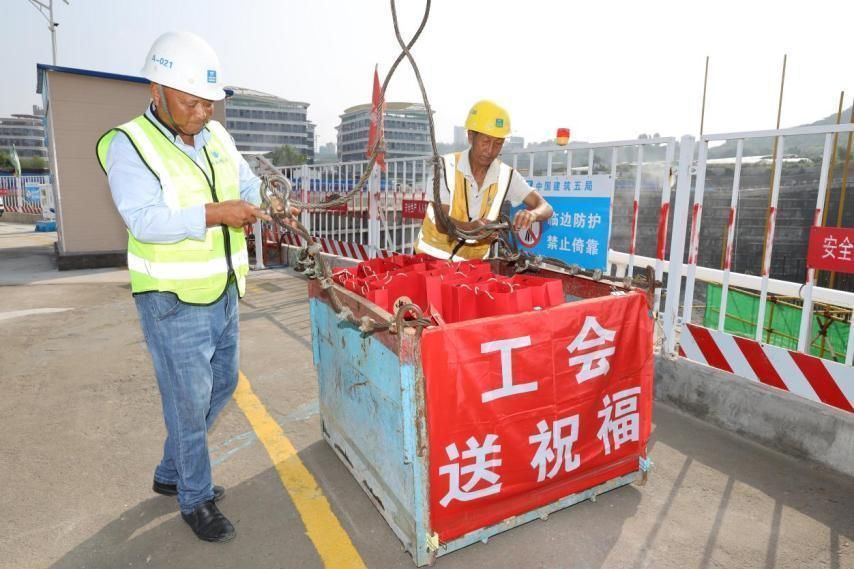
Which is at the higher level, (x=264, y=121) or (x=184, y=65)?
(x=264, y=121)

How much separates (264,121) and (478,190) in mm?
114968

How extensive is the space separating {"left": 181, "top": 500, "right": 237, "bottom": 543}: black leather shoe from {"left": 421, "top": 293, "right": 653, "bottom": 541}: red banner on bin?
1.14m

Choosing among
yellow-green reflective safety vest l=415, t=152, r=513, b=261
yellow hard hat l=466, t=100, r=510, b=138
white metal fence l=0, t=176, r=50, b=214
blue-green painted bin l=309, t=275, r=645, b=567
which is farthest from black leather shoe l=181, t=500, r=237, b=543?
white metal fence l=0, t=176, r=50, b=214

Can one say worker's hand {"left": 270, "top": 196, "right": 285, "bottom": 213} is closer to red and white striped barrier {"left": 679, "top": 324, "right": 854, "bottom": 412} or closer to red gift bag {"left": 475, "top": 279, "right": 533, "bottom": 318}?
red gift bag {"left": 475, "top": 279, "right": 533, "bottom": 318}

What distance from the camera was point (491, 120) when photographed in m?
3.47

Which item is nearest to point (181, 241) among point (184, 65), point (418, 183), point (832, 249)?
point (184, 65)

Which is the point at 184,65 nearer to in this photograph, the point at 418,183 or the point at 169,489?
the point at 169,489

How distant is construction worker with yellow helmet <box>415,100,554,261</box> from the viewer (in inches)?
137

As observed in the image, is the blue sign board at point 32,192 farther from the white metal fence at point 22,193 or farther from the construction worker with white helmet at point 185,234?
the construction worker with white helmet at point 185,234

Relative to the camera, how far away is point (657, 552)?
2525mm

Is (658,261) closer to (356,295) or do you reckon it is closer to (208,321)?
(356,295)

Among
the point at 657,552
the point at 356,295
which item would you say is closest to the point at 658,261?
the point at 657,552

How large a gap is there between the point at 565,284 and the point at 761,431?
169cm

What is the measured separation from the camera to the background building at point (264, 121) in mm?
105875
